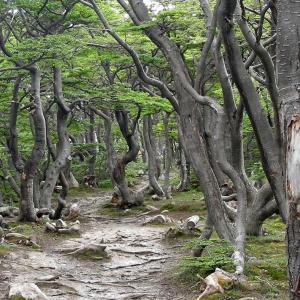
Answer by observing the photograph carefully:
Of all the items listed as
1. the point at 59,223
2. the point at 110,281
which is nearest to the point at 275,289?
the point at 110,281

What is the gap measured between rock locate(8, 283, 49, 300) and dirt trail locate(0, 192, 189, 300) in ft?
1.06

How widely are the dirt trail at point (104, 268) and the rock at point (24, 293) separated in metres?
Answer: 0.32

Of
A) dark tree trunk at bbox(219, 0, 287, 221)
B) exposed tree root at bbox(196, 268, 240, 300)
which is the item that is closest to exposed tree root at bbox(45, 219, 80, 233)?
exposed tree root at bbox(196, 268, 240, 300)

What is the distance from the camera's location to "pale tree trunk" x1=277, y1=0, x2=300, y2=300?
318 centimetres

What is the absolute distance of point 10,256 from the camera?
9102 millimetres

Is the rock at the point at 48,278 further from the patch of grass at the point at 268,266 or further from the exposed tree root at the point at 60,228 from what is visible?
the exposed tree root at the point at 60,228

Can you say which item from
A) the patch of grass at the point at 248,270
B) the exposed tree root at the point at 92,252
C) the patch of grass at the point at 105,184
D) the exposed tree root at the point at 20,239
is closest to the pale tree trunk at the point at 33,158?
the exposed tree root at the point at 20,239

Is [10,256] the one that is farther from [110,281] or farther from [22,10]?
[22,10]

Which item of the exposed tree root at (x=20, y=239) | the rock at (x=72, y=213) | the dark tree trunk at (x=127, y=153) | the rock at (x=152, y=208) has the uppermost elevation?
the dark tree trunk at (x=127, y=153)

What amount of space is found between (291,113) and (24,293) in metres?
4.21

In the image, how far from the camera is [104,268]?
923 centimetres

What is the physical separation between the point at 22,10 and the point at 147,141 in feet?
30.5

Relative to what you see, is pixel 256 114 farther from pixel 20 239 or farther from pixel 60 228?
pixel 60 228

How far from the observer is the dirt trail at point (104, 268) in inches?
289
